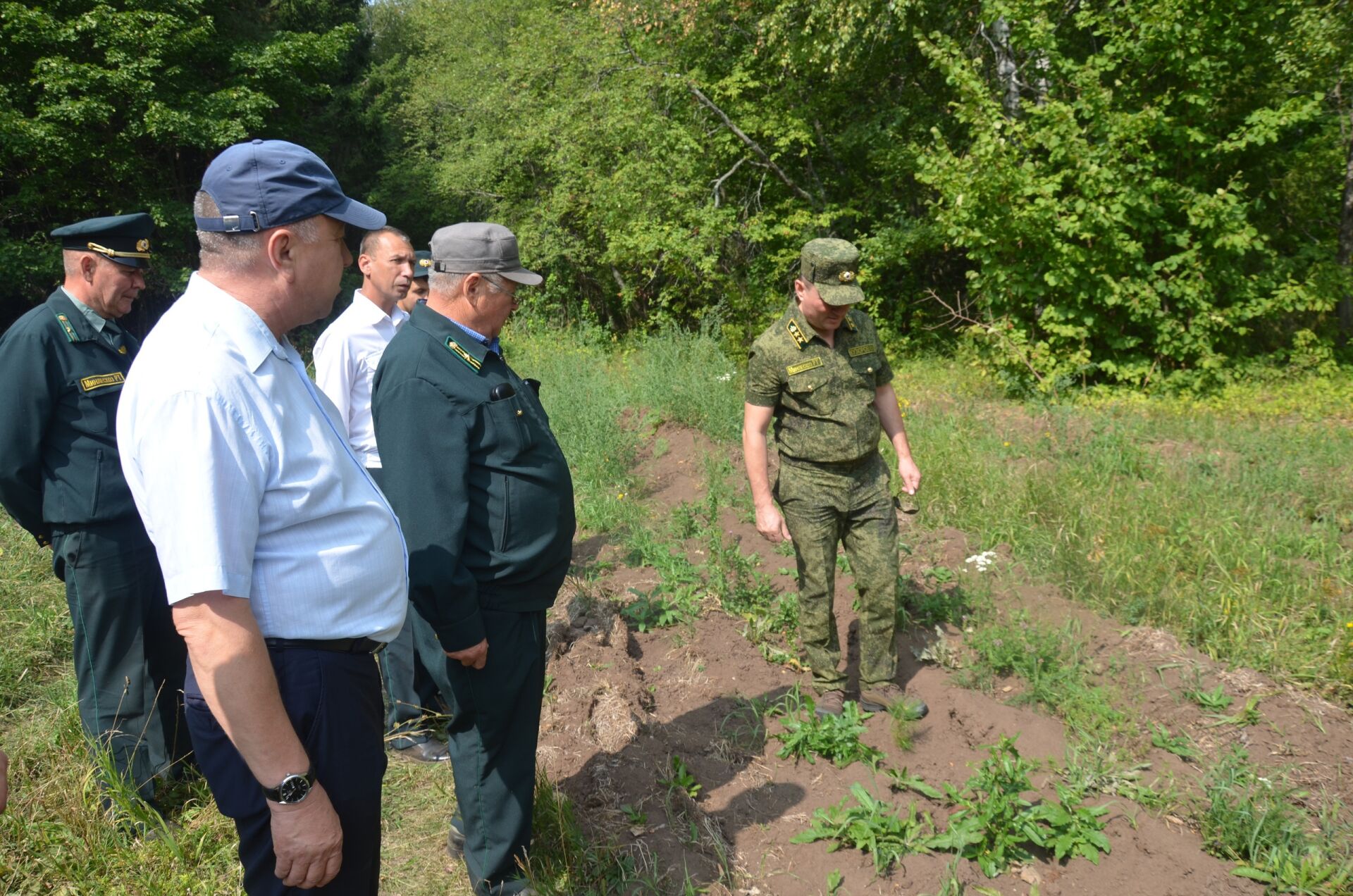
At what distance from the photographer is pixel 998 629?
4.37m

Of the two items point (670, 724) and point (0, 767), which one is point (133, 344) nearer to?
point (0, 767)

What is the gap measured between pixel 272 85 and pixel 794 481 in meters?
16.5

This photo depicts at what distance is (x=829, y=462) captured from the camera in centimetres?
390

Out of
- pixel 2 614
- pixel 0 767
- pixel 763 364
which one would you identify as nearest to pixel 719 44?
pixel 763 364

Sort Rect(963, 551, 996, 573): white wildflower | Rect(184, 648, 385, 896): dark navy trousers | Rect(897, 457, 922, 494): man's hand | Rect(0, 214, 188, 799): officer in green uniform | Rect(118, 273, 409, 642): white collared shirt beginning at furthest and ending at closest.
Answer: Rect(963, 551, 996, 573): white wildflower → Rect(897, 457, 922, 494): man's hand → Rect(0, 214, 188, 799): officer in green uniform → Rect(184, 648, 385, 896): dark navy trousers → Rect(118, 273, 409, 642): white collared shirt

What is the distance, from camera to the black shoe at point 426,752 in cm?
399

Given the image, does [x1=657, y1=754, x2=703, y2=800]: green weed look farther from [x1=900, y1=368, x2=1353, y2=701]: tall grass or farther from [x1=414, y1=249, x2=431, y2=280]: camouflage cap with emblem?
[x1=414, y1=249, x2=431, y2=280]: camouflage cap with emblem

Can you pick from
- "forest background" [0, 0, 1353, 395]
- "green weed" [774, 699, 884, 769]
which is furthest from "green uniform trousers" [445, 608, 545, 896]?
"forest background" [0, 0, 1353, 395]

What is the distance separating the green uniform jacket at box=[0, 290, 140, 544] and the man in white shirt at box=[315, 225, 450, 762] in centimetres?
84

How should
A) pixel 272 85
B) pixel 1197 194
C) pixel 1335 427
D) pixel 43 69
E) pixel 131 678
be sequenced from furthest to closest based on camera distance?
pixel 272 85 → pixel 43 69 → pixel 1197 194 → pixel 1335 427 → pixel 131 678

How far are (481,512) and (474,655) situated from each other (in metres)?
0.42

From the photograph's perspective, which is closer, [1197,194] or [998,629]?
[998,629]

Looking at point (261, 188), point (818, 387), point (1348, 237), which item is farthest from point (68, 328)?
point (1348, 237)

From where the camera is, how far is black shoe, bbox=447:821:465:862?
3281mm
